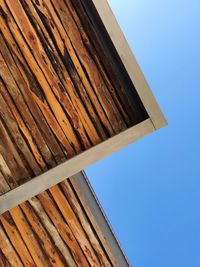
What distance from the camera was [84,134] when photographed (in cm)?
267

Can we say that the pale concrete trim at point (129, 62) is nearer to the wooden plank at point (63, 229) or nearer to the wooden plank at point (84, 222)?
the wooden plank at point (84, 222)

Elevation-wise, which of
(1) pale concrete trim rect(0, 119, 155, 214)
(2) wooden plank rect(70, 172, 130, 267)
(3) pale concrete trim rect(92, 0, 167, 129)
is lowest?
(2) wooden plank rect(70, 172, 130, 267)

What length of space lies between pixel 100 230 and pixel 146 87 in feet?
5.26

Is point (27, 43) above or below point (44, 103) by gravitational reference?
above

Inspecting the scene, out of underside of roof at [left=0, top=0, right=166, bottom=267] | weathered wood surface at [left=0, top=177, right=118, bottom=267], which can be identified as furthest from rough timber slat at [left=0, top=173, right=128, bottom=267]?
underside of roof at [left=0, top=0, right=166, bottom=267]

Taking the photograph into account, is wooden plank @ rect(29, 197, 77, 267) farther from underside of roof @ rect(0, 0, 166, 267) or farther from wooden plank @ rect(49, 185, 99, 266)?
underside of roof @ rect(0, 0, 166, 267)

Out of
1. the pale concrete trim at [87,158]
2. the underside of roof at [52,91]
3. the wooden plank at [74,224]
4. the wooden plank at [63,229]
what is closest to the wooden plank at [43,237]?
the wooden plank at [63,229]

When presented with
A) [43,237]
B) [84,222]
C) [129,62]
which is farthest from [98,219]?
[129,62]

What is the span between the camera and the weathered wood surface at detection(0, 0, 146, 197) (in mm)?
2627

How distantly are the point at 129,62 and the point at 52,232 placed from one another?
174 centimetres

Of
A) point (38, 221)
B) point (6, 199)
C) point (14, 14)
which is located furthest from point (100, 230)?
point (14, 14)

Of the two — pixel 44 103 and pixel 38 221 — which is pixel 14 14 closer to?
pixel 44 103

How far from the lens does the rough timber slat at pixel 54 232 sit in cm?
317

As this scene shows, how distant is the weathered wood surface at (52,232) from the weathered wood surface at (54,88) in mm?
590
